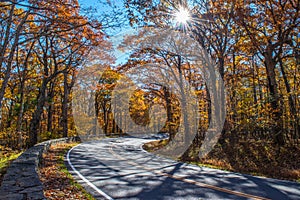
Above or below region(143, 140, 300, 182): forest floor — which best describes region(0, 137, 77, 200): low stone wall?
above

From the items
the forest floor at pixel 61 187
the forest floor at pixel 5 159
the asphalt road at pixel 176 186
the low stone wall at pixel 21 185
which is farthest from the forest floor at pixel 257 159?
the forest floor at pixel 5 159

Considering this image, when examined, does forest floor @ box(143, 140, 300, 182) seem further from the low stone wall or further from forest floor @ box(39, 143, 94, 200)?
the low stone wall

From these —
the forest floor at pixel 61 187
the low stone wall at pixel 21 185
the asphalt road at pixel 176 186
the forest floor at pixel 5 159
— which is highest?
the low stone wall at pixel 21 185

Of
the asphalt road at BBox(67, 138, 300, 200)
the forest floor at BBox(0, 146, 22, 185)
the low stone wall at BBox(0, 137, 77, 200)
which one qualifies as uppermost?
the low stone wall at BBox(0, 137, 77, 200)

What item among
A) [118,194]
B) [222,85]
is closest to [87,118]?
[222,85]

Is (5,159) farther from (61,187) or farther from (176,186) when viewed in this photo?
(176,186)

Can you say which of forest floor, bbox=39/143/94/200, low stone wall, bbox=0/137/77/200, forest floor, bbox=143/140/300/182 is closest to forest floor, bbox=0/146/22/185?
low stone wall, bbox=0/137/77/200

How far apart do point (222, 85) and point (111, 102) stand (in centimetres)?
2986

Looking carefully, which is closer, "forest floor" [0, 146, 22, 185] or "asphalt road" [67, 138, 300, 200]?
"asphalt road" [67, 138, 300, 200]

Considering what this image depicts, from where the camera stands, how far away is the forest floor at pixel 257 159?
9.53 meters

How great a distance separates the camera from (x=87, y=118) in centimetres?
3066

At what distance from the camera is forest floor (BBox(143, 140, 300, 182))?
953 centimetres

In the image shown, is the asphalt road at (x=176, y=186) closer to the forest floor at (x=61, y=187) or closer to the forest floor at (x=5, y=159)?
the forest floor at (x=61, y=187)

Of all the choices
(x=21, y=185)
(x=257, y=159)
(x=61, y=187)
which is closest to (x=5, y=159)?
(x=61, y=187)
